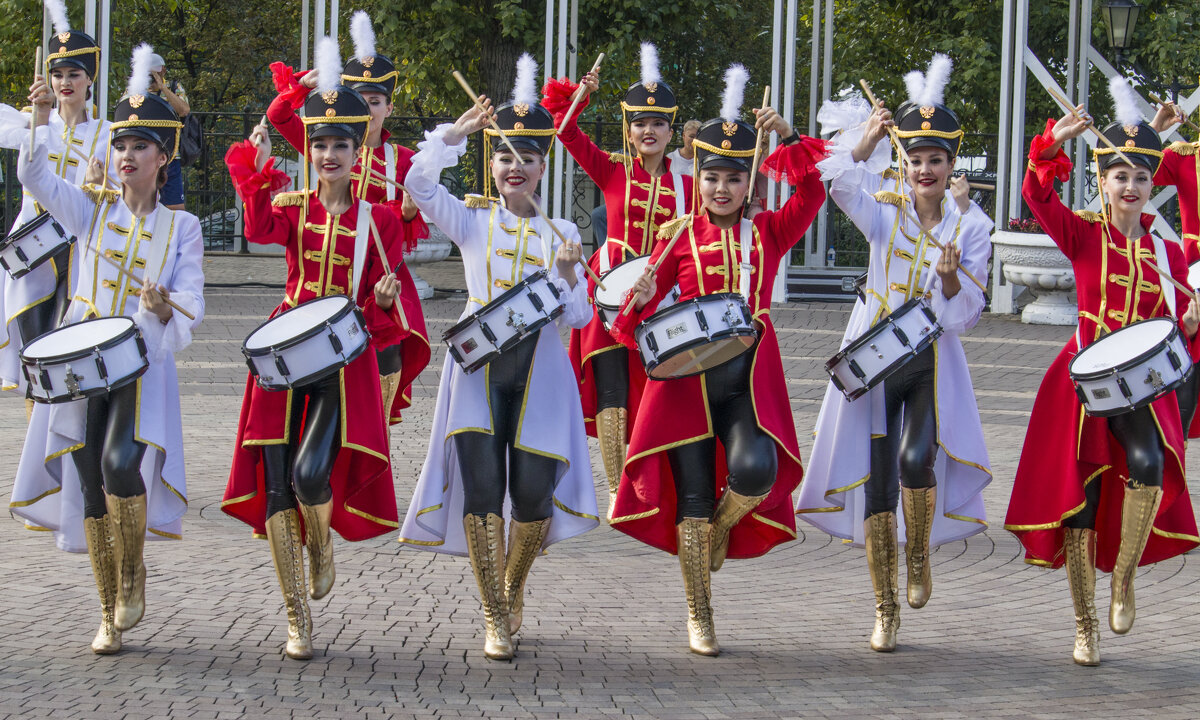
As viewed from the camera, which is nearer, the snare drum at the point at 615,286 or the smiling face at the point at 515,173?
the smiling face at the point at 515,173

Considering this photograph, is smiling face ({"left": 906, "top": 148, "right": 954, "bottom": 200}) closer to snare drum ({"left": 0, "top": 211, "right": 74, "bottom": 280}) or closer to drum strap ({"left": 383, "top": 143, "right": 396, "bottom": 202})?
drum strap ({"left": 383, "top": 143, "right": 396, "bottom": 202})

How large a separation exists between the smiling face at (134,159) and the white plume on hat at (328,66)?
0.72 metres

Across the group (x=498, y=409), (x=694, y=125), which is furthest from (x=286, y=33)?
(x=498, y=409)

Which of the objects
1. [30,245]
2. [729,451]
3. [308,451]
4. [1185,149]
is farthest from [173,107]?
[1185,149]

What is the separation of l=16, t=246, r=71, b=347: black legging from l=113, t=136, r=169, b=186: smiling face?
2.39 m

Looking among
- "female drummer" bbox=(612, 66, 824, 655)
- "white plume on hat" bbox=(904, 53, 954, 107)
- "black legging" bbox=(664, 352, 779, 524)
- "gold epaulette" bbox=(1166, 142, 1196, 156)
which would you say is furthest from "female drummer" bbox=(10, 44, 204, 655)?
"gold epaulette" bbox=(1166, 142, 1196, 156)

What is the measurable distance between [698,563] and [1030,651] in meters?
1.34

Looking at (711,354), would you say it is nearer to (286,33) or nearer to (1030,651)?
(1030,651)

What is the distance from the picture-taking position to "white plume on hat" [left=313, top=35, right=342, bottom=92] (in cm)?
655

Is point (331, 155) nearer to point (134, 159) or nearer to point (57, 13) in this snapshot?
point (134, 159)

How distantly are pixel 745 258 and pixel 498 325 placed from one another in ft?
3.29

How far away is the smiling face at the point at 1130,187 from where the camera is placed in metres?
6.34

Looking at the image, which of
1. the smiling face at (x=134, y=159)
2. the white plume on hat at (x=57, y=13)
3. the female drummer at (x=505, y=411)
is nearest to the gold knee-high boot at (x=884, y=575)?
the female drummer at (x=505, y=411)

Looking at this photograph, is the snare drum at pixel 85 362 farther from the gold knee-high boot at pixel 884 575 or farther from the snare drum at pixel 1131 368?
the snare drum at pixel 1131 368
